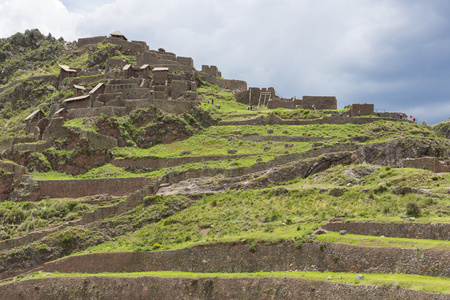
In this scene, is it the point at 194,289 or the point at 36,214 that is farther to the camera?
the point at 36,214

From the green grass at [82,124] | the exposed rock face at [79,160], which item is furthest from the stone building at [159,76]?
the exposed rock face at [79,160]

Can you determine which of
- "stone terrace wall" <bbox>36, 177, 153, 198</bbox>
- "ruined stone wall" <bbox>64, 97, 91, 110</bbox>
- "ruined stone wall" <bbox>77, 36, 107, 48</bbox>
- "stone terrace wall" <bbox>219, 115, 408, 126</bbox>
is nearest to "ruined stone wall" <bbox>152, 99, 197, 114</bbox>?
"stone terrace wall" <bbox>219, 115, 408, 126</bbox>

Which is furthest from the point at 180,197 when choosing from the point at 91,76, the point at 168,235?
the point at 91,76

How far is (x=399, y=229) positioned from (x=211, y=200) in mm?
17903

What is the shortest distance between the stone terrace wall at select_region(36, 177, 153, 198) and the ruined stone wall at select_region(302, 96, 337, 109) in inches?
1060

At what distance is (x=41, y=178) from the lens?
180 feet

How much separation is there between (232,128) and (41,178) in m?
21.5

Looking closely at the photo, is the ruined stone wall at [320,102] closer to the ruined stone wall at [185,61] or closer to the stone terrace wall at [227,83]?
the ruined stone wall at [185,61]

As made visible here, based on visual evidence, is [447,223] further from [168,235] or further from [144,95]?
[144,95]

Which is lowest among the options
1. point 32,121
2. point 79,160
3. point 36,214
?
point 36,214

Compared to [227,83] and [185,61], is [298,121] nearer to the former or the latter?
[185,61]

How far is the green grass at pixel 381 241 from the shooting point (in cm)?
2380

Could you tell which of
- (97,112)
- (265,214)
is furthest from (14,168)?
(265,214)

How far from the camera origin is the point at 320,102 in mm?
69375
